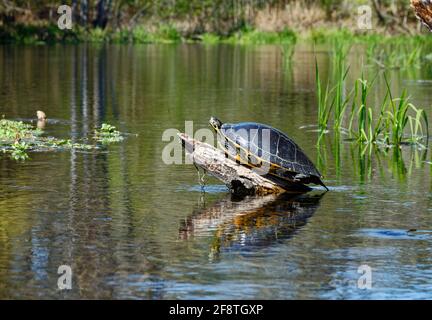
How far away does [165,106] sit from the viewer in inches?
816

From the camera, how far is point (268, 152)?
1109 centimetres

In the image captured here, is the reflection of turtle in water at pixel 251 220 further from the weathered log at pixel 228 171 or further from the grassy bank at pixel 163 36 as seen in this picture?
the grassy bank at pixel 163 36

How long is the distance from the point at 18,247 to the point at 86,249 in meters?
0.57

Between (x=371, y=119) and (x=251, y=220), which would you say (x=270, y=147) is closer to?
(x=251, y=220)

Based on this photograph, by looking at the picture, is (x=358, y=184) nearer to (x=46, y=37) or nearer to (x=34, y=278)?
(x=34, y=278)

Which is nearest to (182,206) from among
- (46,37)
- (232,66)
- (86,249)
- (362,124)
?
(86,249)

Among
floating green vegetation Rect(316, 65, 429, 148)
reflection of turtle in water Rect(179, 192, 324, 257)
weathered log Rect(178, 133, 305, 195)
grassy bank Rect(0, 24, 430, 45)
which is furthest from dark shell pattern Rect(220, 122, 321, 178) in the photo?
grassy bank Rect(0, 24, 430, 45)

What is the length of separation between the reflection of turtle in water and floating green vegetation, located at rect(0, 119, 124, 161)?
3.80m

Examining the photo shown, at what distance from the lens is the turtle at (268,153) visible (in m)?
11.1

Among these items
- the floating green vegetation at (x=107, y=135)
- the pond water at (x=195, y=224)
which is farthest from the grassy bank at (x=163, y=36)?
the floating green vegetation at (x=107, y=135)

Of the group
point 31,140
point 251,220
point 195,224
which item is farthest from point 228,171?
point 31,140

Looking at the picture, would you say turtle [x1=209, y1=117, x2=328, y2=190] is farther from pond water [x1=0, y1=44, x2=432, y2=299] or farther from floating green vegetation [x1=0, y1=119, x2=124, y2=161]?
floating green vegetation [x1=0, y1=119, x2=124, y2=161]

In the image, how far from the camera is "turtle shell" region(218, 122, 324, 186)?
11.1 m

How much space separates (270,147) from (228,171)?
0.51 metres
